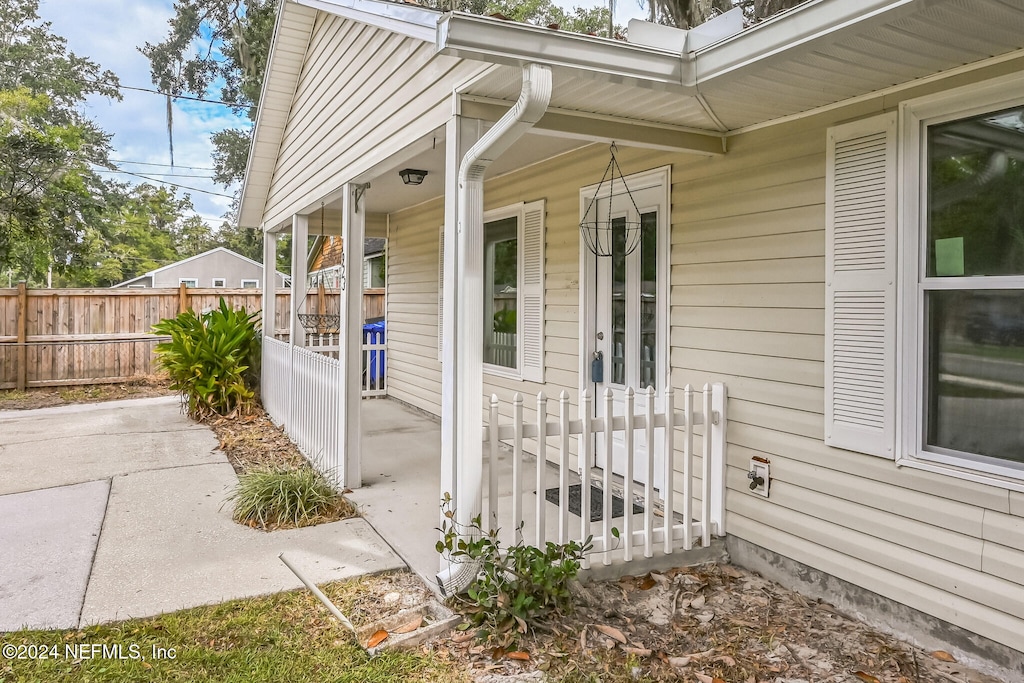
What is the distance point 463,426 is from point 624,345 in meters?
1.75

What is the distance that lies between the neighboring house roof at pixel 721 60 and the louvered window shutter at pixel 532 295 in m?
1.96

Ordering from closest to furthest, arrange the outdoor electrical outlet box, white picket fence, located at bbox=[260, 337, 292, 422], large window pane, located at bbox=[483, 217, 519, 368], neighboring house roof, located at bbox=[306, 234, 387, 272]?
the outdoor electrical outlet box, large window pane, located at bbox=[483, 217, 519, 368], white picket fence, located at bbox=[260, 337, 292, 422], neighboring house roof, located at bbox=[306, 234, 387, 272]

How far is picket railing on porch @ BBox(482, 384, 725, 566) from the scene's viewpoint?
306cm

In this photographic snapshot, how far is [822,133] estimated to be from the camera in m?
3.09

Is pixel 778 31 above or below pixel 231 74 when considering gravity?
below

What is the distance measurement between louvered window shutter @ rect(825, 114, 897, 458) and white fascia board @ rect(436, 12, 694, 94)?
0.86m

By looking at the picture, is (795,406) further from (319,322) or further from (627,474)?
(319,322)

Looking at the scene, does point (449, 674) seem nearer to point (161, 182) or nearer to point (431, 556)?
point (431, 556)

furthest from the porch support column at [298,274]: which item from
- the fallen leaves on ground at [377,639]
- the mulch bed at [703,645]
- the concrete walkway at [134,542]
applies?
the mulch bed at [703,645]

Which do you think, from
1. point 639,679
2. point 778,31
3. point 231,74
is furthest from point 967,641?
point 231,74

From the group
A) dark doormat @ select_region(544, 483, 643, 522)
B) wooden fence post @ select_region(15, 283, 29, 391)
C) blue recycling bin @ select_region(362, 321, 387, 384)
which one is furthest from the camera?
wooden fence post @ select_region(15, 283, 29, 391)

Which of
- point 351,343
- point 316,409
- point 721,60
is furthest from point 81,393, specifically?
point 721,60

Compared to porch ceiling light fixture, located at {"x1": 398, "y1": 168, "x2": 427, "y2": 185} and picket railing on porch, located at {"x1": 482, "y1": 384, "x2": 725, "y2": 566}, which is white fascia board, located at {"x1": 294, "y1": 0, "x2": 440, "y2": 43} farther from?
picket railing on porch, located at {"x1": 482, "y1": 384, "x2": 725, "y2": 566}

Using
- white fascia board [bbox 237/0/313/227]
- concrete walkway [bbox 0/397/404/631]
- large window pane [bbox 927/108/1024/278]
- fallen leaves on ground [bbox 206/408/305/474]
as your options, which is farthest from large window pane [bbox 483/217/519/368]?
large window pane [bbox 927/108/1024/278]
